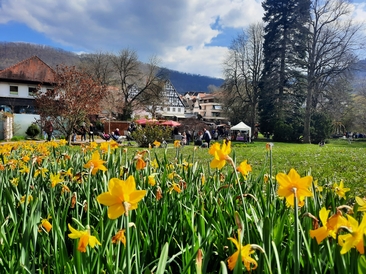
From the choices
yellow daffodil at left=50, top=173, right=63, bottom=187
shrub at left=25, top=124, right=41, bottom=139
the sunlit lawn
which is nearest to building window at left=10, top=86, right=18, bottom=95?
shrub at left=25, top=124, right=41, bottom=139

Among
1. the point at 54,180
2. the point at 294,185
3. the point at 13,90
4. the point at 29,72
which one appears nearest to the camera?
the point at 294,185

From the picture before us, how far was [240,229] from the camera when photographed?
2.61ft

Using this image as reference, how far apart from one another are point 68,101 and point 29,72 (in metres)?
18.9

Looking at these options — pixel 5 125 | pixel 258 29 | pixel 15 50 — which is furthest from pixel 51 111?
pixel 15 50

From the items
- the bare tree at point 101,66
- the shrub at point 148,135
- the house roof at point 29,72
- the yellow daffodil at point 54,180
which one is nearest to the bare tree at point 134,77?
the bare tree at point 101,66

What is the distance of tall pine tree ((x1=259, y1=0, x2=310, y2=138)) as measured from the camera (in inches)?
1145

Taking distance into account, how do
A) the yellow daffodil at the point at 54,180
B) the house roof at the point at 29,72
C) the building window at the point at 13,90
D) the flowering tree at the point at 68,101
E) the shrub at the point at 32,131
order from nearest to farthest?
the yellow daffodil at the point at 54,180
the flowering tree at the point at 68,101
the shrub at the point at 32,131
the building window at the point at 13,90
the house roof at the point at 29,72

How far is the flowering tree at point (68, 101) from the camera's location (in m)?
14.9

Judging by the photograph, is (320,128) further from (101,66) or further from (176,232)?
(101,66)

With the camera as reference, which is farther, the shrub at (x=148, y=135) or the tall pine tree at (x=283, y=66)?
the tall pine tree at (x=283, y=66)

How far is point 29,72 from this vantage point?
29.7 m

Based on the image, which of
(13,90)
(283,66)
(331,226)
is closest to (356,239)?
(331,226)

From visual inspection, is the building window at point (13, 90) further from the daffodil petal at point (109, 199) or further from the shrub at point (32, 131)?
the daffodil petal at point (109, 199)

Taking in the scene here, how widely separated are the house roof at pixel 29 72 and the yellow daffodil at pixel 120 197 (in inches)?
1245
